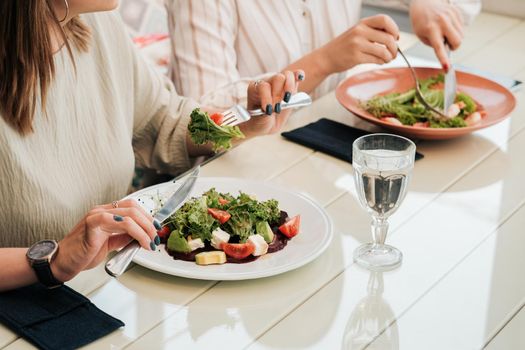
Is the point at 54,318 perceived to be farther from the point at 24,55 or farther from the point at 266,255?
the point at 24,55

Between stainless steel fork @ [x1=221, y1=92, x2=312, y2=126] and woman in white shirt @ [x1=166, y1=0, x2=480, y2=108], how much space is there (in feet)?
1.01

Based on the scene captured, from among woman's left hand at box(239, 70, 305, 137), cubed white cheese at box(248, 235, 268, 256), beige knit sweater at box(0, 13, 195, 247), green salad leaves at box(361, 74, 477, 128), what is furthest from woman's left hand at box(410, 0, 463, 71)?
cubed white cheese at box(248, 235, 268, 256)

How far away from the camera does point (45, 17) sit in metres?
1.40

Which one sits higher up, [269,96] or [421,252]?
[269,96]

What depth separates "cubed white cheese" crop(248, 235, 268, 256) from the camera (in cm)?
127

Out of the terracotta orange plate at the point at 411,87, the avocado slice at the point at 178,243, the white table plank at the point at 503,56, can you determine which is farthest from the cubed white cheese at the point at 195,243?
the white table plank at the point at 503,56

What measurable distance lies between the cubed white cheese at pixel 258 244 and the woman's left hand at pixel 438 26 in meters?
0.84

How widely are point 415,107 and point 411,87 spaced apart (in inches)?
6.6

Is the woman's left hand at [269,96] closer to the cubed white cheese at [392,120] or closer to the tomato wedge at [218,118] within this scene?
the tomato wedge at [218,118]

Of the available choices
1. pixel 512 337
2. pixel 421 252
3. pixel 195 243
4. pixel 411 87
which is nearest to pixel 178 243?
pixel 195 243

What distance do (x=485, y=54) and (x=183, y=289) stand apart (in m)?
1.43

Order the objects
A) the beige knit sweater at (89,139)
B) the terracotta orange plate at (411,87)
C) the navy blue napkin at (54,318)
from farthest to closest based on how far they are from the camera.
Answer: the terracotta orange plate at (411,87) < the beige knit sweater at (89,139) < the navy blue napkin at (54,318)

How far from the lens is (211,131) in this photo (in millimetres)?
1532

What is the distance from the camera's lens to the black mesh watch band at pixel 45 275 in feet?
3.92
